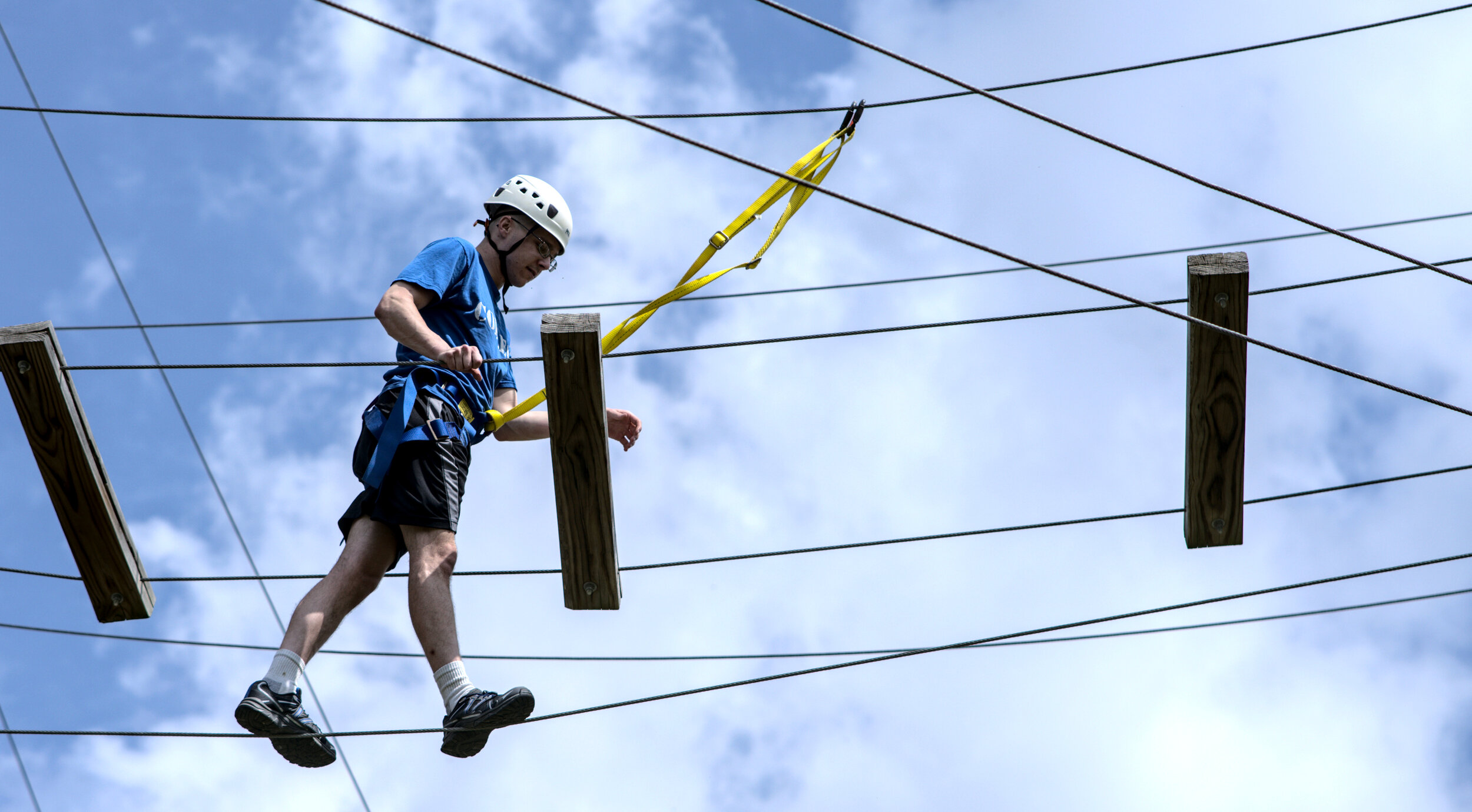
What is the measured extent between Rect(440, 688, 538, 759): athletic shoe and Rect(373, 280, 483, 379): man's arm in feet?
2.73

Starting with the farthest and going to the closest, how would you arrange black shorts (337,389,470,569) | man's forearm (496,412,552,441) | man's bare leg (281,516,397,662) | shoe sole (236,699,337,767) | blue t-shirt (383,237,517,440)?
man's forearm (496,412,552,441) → blue t-shirt (383,237,517,440) → black shorts (337,389,470,569) → man's bare leg (281,516,397,662) → shoe sole (236,699,337,767)

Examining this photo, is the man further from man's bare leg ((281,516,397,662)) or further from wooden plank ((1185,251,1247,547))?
wooden plank ((1185,251,1247,547))

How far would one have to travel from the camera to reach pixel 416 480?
4.12 m

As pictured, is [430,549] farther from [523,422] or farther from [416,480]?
[523,422]

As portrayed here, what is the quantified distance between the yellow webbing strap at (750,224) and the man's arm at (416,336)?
1.16 ft

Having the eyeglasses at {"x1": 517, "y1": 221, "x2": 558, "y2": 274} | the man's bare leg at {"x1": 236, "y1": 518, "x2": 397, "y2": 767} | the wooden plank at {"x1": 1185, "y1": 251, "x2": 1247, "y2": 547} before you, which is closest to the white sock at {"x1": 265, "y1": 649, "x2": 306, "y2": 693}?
the man's bare leg at {"x1": 236, "y1": 518, "x2": 397, "y2": 767}

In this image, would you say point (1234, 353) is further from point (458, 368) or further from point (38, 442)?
point (38, 442)

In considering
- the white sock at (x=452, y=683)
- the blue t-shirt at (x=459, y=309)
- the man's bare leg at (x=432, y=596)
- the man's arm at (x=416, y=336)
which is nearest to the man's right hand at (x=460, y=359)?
the man's arm at (x=416, y=336)

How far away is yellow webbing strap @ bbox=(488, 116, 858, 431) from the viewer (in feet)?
15.1

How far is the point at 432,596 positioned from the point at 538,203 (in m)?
1.31

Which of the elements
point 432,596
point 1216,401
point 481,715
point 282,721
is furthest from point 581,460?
point 1216,401

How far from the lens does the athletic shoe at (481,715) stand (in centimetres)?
387

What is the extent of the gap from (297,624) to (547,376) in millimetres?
884

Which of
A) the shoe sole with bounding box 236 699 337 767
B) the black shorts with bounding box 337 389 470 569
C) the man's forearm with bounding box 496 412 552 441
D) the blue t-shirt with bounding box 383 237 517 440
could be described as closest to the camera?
the shoe sole with bounding box 236 699 337 767
